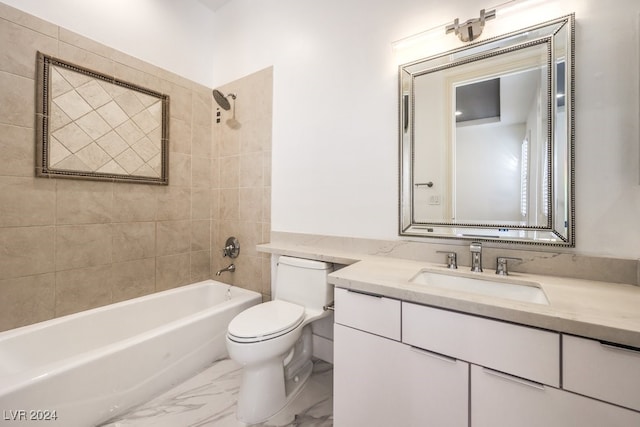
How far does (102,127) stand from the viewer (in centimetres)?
176

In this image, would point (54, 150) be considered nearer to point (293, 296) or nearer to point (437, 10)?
point (293, 296)

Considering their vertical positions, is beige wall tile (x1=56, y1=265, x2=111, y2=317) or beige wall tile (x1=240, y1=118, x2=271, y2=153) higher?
beige wall tile (x1=240, y1=118, x2=271, y2=153)

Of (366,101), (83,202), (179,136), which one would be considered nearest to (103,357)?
(83,202)

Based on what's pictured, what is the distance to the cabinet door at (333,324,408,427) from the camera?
3.27 ft

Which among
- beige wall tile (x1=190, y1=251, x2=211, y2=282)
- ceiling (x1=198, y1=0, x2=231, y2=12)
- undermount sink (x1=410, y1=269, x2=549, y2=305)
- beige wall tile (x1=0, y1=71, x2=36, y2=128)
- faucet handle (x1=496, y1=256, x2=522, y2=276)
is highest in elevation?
ceiling (x1=198, y1=0, x2=231, y2=12)

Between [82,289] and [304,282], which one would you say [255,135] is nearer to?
[304,282]

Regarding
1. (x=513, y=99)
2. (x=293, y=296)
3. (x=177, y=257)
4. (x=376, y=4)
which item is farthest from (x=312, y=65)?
(x=177, y=257)

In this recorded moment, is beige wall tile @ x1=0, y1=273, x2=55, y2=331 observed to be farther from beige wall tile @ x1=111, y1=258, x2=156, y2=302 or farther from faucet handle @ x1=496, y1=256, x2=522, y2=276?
faucet handle @ x1=496, y1=256, x2=522, y2=276

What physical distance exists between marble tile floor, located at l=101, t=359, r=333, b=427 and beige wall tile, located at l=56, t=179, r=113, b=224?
1.19m

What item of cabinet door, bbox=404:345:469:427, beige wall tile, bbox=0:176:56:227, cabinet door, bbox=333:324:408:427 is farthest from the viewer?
beige wall tile, bbox=0:176:56:227

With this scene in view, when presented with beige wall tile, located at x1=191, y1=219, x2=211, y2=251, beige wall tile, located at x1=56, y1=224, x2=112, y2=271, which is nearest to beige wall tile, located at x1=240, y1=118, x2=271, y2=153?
beige wall tile, located at x1=191, y1=219, x2=211, y2=251

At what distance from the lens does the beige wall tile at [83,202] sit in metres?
1.63

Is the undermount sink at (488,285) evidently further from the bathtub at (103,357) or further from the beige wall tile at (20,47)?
the beige wall tile at (20,47)

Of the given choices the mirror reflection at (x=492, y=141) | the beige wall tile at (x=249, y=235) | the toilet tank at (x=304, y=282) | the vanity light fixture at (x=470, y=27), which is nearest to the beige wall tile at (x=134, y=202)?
the beige wall tile at (x=249, y=235)
